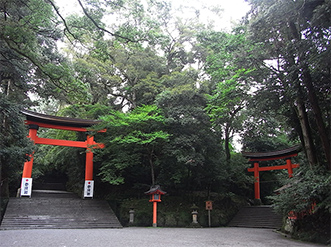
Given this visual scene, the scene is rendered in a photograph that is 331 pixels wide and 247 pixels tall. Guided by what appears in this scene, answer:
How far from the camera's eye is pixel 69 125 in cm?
1505

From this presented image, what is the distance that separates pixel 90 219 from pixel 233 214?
29.4 feet

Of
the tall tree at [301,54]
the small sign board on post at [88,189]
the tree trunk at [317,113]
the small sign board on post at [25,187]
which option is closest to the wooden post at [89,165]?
the small sign board on post at [88,189]

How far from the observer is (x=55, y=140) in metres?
14.3

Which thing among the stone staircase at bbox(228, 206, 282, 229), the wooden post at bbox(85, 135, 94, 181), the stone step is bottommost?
the stone staircase at bbox(228, 206, 282, 229)

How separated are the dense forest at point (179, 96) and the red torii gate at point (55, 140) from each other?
72cm

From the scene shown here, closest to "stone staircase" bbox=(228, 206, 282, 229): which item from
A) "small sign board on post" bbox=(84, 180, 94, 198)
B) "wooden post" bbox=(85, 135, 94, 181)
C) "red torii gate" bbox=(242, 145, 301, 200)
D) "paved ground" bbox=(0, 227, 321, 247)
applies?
"red torii gate" bbox=(242, 145, 301, 200)

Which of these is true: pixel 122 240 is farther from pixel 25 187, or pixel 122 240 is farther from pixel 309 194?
pixel 25 187

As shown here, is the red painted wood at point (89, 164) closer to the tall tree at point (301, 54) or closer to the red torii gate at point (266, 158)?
the tall tree at point (301, 54)

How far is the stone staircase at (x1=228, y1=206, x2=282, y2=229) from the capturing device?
13794 millimetres

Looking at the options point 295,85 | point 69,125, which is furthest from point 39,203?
point 295,85

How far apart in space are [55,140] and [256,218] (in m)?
12.5

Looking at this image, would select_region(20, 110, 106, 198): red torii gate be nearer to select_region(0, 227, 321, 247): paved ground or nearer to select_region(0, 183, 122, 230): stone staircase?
select_region(0, 183, 122, 230): stone staircase

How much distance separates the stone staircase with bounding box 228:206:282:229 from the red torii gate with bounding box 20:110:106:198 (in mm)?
8886

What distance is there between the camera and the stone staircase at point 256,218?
543 inches
